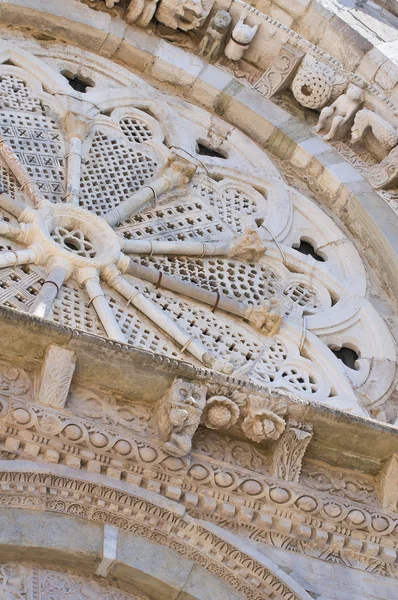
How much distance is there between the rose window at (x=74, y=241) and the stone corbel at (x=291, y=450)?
1.98m

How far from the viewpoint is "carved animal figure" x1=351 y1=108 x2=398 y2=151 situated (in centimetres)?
1206

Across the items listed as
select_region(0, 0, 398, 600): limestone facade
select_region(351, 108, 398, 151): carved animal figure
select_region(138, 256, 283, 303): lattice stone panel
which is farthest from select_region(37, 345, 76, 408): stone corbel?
select_region(351, 108, 398, 151): carved animal figure

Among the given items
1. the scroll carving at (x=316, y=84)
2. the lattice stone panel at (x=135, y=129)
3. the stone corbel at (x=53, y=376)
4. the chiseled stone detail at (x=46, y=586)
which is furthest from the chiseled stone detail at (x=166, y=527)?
the scroll carving at (x=316, y=84)

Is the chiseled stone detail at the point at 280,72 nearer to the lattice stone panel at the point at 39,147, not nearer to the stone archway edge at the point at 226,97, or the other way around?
the stone archway edge at the point at 226,97

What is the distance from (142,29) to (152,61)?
1.13 ft

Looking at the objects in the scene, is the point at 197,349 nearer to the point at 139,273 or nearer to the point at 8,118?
the point at 139,273

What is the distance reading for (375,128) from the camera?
1214cm

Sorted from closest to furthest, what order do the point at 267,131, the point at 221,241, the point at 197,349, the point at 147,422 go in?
the point at 147,422 < the point at 197,349 < the point at 221,241 < the point at 267,131

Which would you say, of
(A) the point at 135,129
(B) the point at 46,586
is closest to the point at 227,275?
(A) the point at 135,129

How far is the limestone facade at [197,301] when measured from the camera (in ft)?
27.6

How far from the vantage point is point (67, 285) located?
32.2 ft

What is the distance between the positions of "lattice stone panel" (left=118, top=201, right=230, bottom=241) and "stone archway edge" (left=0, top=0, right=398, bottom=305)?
135 cm

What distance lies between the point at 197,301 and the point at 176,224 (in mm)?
844

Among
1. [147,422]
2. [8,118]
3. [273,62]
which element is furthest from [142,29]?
[147,422]
